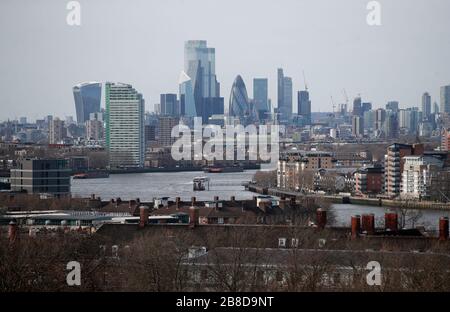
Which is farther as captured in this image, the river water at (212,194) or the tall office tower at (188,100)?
the tall office tower at (188,100)

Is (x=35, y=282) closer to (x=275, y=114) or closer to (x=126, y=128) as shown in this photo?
(x=126, y=128)

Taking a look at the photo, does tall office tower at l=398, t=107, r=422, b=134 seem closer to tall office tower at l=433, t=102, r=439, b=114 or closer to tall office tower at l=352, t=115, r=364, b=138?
tall office tower at l=433, t=102, r=439, b=114

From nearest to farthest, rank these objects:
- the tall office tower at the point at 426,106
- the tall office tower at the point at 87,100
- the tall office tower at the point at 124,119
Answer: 1. the tall office tower at the point at 124,119
2. the tall office tower at the point at 87,100
3. the tall office tower at the point at 426,106

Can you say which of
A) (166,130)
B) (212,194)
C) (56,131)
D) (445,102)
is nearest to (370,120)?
(445,102)

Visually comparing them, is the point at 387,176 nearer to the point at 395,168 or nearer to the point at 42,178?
the point at 395,168

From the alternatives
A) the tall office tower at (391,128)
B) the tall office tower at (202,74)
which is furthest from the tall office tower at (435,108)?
the tall office tower at (202,74)

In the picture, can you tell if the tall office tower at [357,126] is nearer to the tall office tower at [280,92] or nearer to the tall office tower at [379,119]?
the tall office tower at [379,119]
